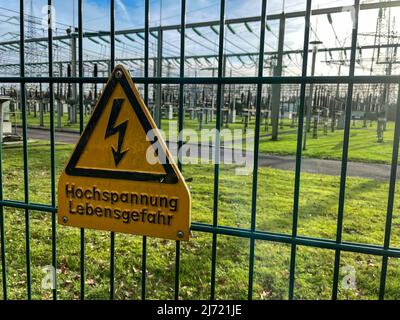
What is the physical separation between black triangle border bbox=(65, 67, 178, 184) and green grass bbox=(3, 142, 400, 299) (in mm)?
1517

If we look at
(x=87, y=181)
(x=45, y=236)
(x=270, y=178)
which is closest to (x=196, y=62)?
(x=270, y=178)

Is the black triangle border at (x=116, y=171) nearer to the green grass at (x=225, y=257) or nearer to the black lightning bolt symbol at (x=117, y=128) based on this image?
the black lightning bolt symbol at (x=117, y=128)

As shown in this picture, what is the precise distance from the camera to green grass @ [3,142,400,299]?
286cm

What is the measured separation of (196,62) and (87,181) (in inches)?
783

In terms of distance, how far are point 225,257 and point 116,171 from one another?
2.09m

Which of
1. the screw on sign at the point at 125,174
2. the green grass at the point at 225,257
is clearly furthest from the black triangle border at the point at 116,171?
the green grass at the point at 225,257

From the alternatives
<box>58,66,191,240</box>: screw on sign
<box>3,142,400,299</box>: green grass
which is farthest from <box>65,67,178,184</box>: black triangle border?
<box>3,142,400,299</box>: green grass

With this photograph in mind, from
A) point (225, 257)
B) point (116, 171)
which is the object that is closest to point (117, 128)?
point (116, 171)

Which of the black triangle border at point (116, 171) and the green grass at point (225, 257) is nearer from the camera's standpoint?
the black triangle border at point (116, 171)

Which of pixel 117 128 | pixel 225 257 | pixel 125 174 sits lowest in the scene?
pixel 225 257

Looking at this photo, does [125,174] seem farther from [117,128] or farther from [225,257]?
[225,257]

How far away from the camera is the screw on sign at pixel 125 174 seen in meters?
1.51

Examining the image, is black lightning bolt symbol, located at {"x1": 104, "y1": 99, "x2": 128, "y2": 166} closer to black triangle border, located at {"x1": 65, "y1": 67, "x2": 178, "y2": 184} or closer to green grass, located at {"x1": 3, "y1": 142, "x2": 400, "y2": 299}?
black triangle border, located at {"x1": 65, "y1": 67, "x2": 178, "y2": 184}

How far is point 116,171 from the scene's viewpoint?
1.58m
